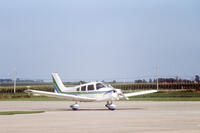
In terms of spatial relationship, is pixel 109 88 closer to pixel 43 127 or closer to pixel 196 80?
pixel 43 127

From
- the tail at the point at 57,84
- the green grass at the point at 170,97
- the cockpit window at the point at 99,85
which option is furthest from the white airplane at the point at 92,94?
the green grass at the point at 170,97

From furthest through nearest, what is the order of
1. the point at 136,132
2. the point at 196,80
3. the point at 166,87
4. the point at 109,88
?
the point at 166,87, the point at 196,80, the point at 109,88, the point at 136,132

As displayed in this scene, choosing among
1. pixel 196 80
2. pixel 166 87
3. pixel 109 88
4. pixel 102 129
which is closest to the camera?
pixel 102 129

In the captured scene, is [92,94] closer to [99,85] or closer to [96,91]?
[96,91]

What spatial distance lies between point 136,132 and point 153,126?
6.79 ft

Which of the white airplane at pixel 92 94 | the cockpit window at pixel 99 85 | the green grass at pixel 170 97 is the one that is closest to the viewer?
the white airplane at pixel 92 94

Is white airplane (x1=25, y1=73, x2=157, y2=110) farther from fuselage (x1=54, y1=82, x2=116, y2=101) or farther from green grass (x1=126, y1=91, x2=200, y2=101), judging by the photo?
green grass (x1=126, y1=91, x2=200, y2=101)

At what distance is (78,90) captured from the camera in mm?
29156

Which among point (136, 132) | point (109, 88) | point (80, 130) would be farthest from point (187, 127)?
point (109, 88)

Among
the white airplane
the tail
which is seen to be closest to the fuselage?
the white airplane

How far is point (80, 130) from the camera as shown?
14867 mm

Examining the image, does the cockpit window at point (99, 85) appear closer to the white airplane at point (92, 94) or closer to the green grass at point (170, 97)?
the white airplane at point (92, 94)

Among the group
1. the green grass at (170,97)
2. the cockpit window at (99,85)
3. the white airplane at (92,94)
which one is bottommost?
the green grass at (170,97)

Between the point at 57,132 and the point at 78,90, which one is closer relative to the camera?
the point at 57,132
